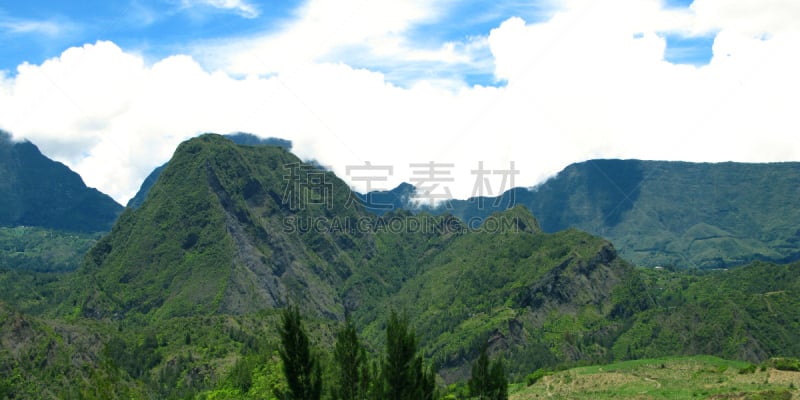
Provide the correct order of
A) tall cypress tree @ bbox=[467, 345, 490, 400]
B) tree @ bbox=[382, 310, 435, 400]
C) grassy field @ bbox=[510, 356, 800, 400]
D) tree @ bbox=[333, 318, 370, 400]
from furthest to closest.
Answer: grassy field @ bbox=[510, 356, 800, 400] → tall cypress tree @ bbox=[467, 345, 490, 400] → tree @ bbox=[333, 318, 370, 400] → tree @ bbox=[382, 310, 435, 400]

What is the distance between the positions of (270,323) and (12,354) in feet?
209

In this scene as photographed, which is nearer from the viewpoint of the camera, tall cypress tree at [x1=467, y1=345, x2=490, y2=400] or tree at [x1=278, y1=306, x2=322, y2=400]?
tree at [x1=278, y1=306, x2=322, y2=400]

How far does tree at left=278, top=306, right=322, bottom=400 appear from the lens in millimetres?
58800

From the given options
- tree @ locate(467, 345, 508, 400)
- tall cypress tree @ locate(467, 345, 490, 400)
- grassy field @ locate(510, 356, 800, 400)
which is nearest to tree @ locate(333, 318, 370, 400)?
tall cypress tree @ locate(467, 345, 490, 400)

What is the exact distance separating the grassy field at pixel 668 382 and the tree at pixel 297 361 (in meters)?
54.6

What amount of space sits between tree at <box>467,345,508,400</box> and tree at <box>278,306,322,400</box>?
73.3 ft

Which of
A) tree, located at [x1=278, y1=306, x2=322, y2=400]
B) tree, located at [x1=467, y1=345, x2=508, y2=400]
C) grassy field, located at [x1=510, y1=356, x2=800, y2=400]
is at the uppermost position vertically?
tree, located at [x1=278, y1=306, x2=322, y2=400]

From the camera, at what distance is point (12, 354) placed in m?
132

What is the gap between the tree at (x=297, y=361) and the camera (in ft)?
193

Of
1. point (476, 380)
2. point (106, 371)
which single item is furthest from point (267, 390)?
point (106, 371)

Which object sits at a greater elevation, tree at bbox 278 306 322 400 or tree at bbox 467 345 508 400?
tree at bbox 278 306 322 400

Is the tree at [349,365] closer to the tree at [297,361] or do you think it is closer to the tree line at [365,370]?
the tree line at [365,370]

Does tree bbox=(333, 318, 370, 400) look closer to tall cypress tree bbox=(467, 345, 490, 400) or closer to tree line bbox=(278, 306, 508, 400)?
tree line bbox=(278, 306, 508, 400)

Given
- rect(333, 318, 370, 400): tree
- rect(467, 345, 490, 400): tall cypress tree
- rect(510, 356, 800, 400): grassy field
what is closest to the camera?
rect(333, 318, 370, 400): tree
